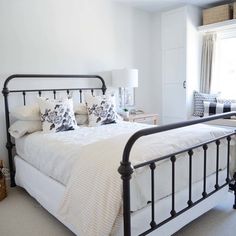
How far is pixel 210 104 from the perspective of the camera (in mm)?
3904

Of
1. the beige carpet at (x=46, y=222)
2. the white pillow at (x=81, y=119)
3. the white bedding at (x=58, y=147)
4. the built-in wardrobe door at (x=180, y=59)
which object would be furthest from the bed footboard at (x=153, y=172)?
the built-in wardrobe door at (x=180, y=59)

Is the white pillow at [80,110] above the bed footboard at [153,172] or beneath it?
above

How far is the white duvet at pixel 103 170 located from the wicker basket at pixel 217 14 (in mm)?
2479

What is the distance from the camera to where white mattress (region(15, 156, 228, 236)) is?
1481 mm

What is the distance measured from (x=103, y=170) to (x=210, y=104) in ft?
9.57

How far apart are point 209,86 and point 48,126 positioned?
286cm

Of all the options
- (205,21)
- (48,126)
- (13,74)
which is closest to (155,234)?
(48,126)

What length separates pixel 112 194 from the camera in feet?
4.48

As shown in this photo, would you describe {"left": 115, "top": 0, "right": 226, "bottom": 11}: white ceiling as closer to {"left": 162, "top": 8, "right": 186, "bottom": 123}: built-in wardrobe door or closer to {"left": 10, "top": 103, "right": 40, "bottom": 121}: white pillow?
{"left": 162, "top": 8, "right": 186, "bottom": 123}: built-in wardrobe door

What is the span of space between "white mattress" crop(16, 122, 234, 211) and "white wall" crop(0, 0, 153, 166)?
81 cm

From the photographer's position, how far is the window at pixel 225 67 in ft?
13.3

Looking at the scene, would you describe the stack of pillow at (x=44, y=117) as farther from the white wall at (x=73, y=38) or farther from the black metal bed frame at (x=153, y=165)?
the white wall at (x=73, y=38)

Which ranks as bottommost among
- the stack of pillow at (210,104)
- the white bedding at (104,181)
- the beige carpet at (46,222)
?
the beige carpet at (46,222)

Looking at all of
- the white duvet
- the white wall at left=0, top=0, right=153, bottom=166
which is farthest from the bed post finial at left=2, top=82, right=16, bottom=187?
the white duvet
